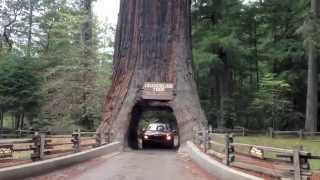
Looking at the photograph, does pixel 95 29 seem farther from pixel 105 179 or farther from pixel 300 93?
pixel 105 179

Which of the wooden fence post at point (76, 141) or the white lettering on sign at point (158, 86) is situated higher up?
the white lettering on sign at point (158, 86)

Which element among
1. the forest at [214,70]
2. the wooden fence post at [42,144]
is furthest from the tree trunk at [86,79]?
the wooden fence post at [42,144]

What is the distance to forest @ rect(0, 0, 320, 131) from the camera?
39219 mm

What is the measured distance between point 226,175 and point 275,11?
32.8m

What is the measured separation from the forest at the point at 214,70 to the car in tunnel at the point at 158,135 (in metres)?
7.55

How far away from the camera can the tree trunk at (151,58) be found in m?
28.0

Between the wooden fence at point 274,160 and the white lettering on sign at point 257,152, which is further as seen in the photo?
the white lettering on sign at point 257,152

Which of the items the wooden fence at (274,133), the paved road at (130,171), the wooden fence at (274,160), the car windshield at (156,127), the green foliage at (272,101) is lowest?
the paved road at (130,171)

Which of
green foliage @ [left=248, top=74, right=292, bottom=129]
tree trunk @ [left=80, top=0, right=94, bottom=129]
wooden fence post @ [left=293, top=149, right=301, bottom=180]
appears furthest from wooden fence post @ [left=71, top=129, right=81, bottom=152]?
green foliage @ [left=248, top=74, right=292, bottom=129]

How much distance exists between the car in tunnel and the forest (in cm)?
755

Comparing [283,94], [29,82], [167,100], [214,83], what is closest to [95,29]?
[29,82]

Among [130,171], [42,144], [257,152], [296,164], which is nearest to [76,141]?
[42,144]

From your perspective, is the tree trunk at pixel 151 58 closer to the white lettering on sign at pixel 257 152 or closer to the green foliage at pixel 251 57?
the green foliage at pixel 251 57

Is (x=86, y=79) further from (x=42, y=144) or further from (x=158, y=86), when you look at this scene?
(x=42, y=144)
